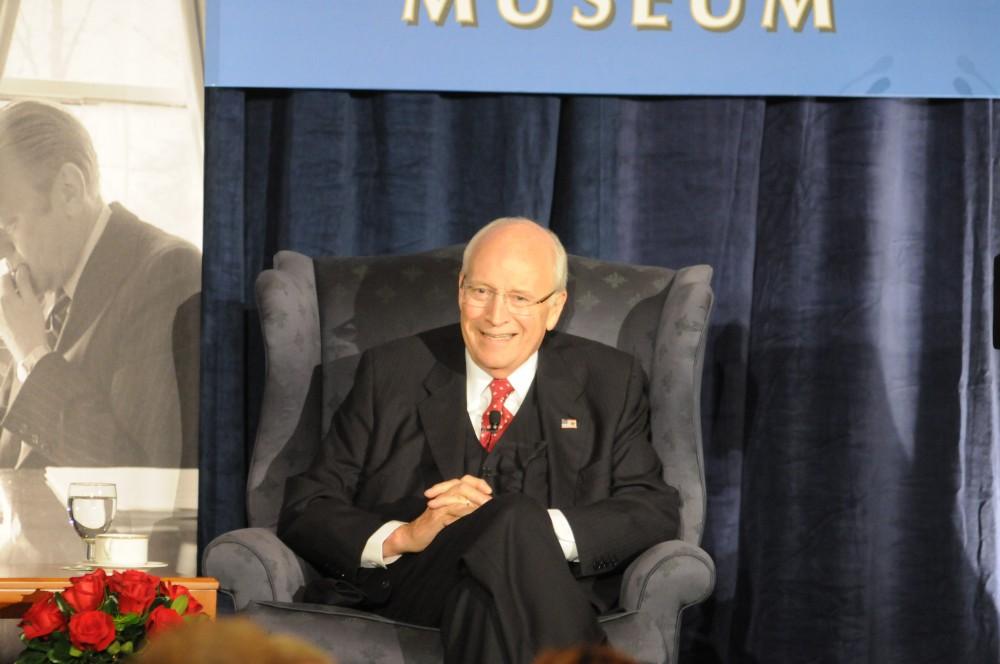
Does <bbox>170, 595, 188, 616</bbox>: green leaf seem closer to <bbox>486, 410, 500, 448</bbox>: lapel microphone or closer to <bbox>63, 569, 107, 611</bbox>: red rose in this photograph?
<bbox>63, 569, 107, 611</bbox>: red rose

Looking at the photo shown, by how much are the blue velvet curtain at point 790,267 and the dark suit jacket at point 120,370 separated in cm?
17

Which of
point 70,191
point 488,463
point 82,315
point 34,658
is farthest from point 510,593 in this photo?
point 70,191

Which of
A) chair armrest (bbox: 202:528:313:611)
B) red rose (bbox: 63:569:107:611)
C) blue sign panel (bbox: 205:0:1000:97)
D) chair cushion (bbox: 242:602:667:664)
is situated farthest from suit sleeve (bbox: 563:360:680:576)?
blue sign panel (bbox: 205:0:1000:97)

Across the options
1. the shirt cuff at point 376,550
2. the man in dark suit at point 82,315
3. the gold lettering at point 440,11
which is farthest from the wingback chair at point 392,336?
the gold lettering at point 440,11

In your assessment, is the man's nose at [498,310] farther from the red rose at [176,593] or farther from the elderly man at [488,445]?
the red rose at [176,593]

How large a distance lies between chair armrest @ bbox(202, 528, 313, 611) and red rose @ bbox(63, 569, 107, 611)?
49 cm

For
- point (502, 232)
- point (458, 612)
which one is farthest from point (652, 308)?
point (458, 612)

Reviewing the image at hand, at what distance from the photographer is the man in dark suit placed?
3410 mm

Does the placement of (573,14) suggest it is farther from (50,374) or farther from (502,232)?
(50,374)

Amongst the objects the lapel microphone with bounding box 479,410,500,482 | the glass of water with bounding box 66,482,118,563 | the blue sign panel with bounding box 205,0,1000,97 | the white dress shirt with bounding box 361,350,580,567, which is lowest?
the glass of water with bounding box 66,482,118,563

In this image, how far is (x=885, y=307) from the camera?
3.53 metres

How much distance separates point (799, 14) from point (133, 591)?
236 cm

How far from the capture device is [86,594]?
1.85 metres

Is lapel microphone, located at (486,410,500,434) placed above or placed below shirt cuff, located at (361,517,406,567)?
above
